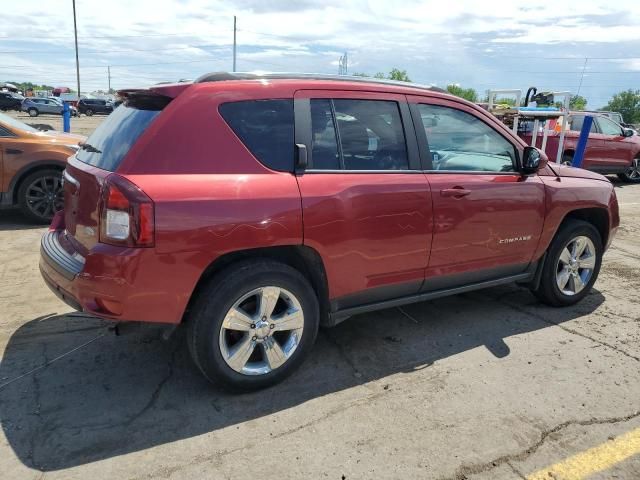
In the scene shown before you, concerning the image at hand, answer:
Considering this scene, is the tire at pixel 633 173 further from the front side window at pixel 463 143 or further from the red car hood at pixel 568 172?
the front side window at pixel 463 143

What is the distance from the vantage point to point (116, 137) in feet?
10.3

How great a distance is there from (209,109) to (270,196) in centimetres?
60

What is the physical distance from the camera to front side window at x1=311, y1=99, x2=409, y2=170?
3309 mm

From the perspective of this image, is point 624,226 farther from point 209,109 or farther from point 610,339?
point 209,109

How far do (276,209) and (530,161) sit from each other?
222cm

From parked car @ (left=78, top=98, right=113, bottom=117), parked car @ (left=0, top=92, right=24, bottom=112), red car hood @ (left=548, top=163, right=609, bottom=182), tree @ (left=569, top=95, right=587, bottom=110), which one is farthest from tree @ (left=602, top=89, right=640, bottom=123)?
red car hood @ (left=548, top=163, right=609, bottom=182)

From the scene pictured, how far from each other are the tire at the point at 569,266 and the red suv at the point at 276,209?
609mm

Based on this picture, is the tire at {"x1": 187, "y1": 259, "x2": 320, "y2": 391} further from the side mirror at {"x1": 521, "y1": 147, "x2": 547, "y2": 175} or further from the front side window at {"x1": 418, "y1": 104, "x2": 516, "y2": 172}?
the side mirror at {"x1": 521, "y1": 147, "x2": 547, "y2": 175}

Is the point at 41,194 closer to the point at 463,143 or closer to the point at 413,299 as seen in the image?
the point at 413,299

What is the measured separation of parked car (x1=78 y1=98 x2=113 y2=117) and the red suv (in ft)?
175

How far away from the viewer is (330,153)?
332cm

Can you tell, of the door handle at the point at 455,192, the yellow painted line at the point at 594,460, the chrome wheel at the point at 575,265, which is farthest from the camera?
the chrome wheel at the point at 575,265

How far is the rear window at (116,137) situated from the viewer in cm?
296

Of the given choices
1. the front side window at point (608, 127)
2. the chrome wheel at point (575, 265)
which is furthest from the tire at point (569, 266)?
the front side window at point (608, 127)
